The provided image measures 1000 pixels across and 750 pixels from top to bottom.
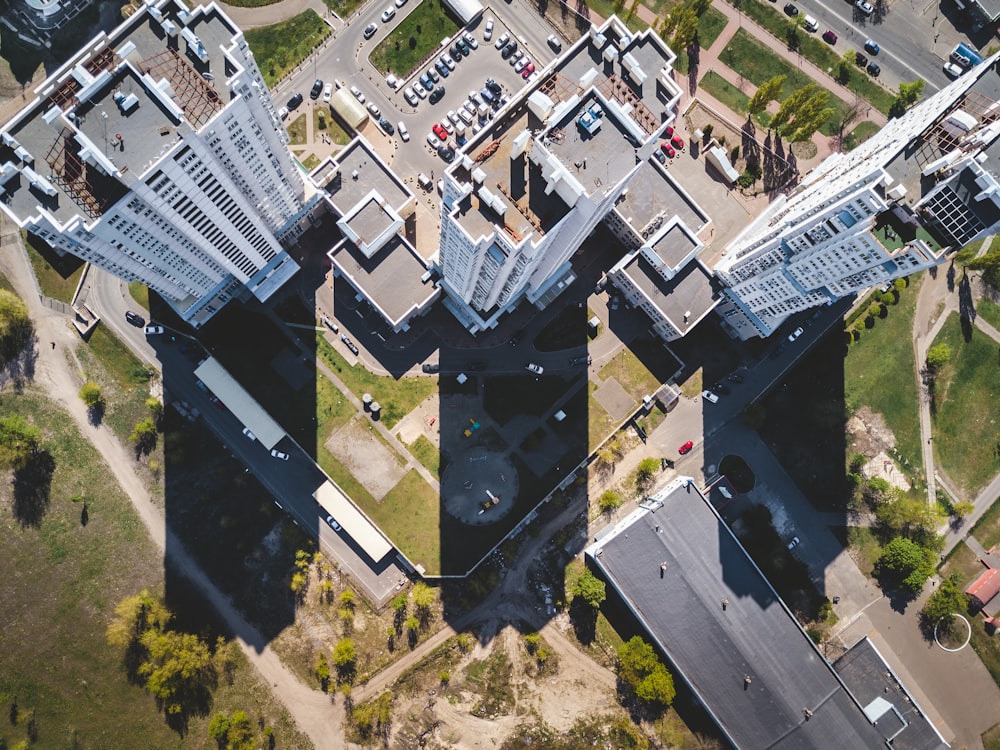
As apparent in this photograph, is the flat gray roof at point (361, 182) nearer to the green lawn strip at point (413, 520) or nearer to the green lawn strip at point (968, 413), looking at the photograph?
the green lawn strip at point (413, 520)

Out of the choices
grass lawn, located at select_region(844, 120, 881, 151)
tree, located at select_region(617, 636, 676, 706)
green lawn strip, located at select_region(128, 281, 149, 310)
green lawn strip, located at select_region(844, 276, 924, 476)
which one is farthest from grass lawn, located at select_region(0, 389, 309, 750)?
grass lawn, located at select_region(844, 120, 881, 151)

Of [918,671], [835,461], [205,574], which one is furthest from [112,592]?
[918,671]

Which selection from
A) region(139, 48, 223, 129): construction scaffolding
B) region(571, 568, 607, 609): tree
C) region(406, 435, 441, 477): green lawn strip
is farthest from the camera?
region(406, 435, 441, 477): green lawn strip

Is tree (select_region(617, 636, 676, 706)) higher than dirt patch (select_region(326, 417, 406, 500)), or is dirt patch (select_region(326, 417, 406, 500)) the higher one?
dirt patch (select_region(326, 417, 406, 500))

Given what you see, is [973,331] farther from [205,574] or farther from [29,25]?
[29,25]

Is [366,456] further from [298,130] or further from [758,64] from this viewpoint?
[758,64]

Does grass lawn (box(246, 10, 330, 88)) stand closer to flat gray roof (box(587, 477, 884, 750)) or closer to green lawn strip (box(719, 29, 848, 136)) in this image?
green lawn strip (box(719, 29, 848, 136))

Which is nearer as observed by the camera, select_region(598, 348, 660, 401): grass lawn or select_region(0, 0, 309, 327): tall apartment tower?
select_region(0, 0, 309, 327): tall apartment tower

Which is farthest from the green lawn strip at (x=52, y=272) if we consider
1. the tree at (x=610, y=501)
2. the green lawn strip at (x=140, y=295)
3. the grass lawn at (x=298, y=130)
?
the tree at (x=610, y=501)

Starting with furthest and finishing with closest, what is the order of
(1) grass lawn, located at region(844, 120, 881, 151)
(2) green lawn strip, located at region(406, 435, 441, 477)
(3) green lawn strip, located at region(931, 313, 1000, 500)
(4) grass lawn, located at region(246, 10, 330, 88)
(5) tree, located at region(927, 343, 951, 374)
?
(1) grass lawn, located at region(844, 120, 881, 151)
(3) green lawn strip, located at region(931, 313, 1000, 500)
(4) grass lawn, located at region(246, 10, 330, 88)
(5) tree, located at region(927, 343, 951, 374)
(2) green lawn strip, located at region(406, 435, 441, 477)
